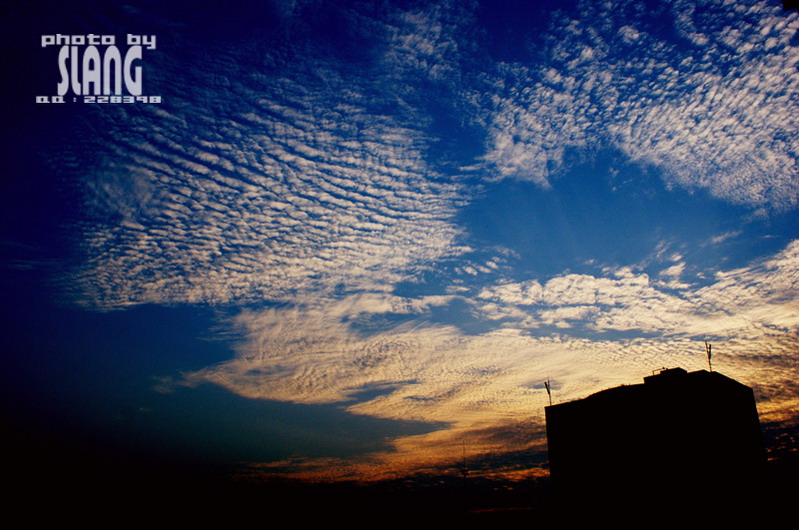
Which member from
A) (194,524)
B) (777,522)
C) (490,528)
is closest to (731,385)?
(777,522)

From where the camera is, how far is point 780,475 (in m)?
39.7

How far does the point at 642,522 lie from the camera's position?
34.9 meters

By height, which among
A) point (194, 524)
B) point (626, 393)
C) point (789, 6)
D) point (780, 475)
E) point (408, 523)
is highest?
point (789, 6)

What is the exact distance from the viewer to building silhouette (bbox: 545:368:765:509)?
3441 cm

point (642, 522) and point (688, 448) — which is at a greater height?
point (688, 448)

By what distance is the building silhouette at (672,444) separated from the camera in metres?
34.4

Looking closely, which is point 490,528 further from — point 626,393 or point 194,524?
point 194,524

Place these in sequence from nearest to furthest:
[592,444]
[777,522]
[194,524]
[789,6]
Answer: [789,6], [777,522], [592,444], [194,524]

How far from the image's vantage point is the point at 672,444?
35.6 m

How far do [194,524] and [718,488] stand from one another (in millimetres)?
126276

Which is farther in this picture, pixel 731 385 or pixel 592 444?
pixel 592 444

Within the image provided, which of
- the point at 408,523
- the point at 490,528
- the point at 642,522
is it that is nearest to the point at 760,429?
the point at 642,522

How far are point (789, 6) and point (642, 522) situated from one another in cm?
3910

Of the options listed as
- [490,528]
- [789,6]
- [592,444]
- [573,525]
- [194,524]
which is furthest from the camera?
[194,524]
